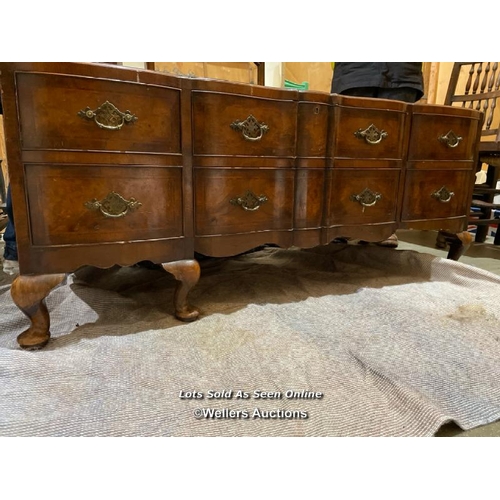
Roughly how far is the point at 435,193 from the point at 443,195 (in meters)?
0.04

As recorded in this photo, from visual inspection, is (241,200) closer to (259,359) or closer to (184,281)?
(184,281)

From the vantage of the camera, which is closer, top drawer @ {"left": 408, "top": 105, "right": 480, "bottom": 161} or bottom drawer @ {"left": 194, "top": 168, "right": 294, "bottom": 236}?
bottom drawer @ {"left": 194, "top": 168, "right": 294, "bottom": 236}

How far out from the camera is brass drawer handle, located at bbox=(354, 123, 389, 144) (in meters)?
1.21

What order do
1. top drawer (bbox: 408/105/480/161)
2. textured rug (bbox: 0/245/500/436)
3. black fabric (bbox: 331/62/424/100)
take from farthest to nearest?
black fabric (bbox: 331/62/424/100), top drawer (bbox: 408/105/480/161), textured rug (bbox: 0/245/500/436)

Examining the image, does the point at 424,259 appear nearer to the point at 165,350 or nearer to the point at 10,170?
the point at 165,350

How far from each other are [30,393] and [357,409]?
682 mm

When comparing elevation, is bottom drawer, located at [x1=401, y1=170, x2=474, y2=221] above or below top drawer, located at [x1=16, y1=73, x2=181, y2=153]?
below

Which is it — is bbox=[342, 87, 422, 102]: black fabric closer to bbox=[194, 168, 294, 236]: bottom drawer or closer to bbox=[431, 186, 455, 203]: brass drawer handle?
bbox=[431, 186, 455, 203]: brass drawer handle

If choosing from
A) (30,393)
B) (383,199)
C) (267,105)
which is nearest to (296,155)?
(267,105)

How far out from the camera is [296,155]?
3.75 feet

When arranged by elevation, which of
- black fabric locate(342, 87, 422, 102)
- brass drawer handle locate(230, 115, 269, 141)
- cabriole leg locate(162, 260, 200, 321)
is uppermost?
black fabric locate(342, 87, 422, 102)

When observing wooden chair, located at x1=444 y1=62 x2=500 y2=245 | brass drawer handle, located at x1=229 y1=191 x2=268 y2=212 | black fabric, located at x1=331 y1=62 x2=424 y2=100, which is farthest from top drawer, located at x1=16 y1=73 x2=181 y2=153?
wooden chair, located at x1=444 y1=62 x2=500 y2=245

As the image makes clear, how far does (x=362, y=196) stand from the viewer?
1.28 m

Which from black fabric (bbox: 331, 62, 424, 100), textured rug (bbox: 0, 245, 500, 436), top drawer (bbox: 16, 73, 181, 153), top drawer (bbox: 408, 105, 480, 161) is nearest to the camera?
textured rug (bbox: 0, 245, 500, 436)
